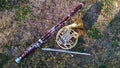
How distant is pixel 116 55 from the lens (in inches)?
379

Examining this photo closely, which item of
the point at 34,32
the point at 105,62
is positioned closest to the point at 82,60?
the point at 105,62

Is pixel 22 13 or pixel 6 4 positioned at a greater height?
pixel 6 4

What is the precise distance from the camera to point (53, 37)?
31.6ft

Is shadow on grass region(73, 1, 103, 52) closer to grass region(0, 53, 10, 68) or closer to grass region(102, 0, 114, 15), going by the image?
grass region(102, 0, 114, 15)

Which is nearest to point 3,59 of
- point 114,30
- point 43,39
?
point 43,39

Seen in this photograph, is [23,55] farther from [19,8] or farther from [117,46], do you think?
[117,46]

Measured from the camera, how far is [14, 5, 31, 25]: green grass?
971 cm

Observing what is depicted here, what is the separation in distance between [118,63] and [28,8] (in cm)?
223

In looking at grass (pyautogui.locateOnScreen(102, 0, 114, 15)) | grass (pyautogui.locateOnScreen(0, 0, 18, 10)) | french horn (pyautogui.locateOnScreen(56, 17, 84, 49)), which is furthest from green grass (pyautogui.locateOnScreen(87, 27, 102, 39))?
grass (pyautogui.locateOnScreen(0, 0, 18, 10))

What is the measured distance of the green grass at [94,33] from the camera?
31.7 feet

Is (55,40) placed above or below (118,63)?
above

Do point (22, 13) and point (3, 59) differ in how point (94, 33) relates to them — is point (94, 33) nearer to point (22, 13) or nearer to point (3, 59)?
point (22, 13)

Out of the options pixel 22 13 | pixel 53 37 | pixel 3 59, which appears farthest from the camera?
pixel 22 13

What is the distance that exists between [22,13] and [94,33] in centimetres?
158
